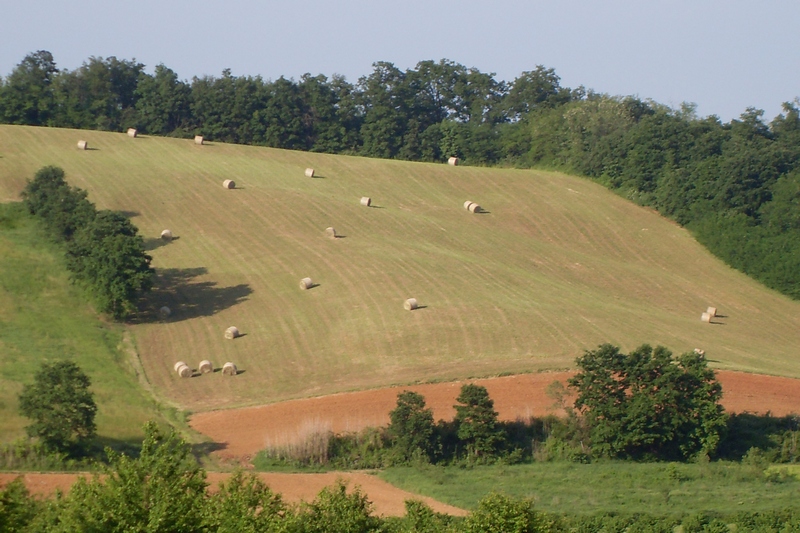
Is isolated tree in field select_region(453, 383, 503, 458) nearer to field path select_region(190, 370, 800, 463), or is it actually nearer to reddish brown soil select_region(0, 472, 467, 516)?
field path select_region(190, 370, 800, 463)

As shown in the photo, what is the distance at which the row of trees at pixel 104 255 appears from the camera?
138ft

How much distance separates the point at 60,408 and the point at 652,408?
710 inches

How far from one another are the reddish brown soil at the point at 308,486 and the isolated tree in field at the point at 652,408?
7422 millimetres

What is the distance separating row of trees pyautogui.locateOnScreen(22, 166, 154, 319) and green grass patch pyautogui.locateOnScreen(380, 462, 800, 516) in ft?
60.5

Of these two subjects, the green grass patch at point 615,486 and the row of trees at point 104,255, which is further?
the row of trees at point 104,255

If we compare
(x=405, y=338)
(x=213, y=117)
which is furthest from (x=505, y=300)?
(x=213, y=117)

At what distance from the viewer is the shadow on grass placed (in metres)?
43.8

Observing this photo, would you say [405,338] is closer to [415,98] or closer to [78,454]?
[78,454]

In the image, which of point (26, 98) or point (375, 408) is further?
point (26, 98)

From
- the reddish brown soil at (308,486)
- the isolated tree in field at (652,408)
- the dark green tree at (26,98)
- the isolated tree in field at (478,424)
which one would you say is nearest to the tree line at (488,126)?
the dark green tree at (26,98)

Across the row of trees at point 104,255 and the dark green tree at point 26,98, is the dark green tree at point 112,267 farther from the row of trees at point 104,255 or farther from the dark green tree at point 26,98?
the dark green tree at point 26,98

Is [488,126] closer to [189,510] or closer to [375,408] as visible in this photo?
[375,408]

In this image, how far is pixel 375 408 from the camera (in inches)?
1303

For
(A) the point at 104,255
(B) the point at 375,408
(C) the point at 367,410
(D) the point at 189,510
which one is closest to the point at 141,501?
(D) the point at 189,510
